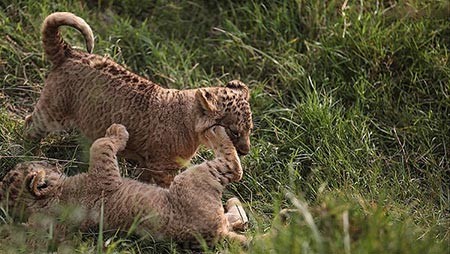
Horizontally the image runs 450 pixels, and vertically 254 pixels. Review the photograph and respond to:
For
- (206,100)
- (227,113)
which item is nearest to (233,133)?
(227,113)

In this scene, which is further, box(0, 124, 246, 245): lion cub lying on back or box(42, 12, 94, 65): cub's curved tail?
box(42, 12, 94, 65): cub's curved tail

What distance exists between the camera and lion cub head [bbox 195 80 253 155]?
18.7 feet

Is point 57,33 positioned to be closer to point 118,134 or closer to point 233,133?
point 118,134

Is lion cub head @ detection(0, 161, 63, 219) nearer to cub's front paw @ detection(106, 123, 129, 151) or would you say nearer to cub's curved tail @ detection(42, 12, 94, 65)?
cub's front paw @ detection(106, 123, 129, 151)

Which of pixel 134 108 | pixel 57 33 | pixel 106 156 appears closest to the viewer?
pixel 106 156

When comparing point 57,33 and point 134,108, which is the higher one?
point 57,33

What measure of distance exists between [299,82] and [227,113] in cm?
143

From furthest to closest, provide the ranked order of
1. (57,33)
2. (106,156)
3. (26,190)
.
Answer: (57,33) < (106,156) < (26,190)

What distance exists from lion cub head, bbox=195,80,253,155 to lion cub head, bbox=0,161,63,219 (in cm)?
109

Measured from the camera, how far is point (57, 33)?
605 centimetres

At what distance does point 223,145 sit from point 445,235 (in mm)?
1581

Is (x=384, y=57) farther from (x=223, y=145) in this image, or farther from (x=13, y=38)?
(x=13, y=38)

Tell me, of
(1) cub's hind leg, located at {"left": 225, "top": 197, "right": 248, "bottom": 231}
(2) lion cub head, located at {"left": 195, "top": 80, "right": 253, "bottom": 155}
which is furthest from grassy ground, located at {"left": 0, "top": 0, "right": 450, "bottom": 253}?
(2) lion cub head, located at {"left": 195, "top": 80, "right": 253, "bottom": 155}

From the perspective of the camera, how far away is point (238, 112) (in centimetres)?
571
